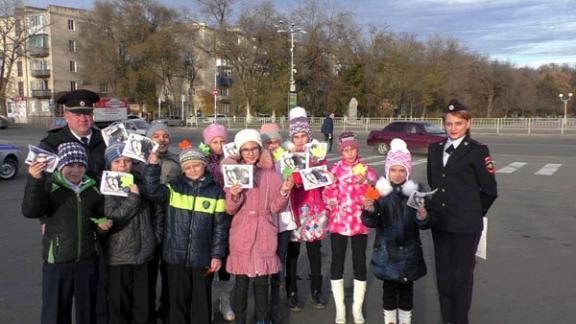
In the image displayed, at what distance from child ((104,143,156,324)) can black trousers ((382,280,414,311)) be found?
6.79 feet

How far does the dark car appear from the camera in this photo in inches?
774

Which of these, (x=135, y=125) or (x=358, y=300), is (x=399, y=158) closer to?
(x=358, y=300)

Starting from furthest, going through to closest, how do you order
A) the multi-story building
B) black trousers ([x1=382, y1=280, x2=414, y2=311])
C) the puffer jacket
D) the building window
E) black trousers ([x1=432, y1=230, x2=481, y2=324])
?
1. the building window
2. the multi-story building
3. black trousers ([x1=382, y1=280, x2=414, y2=311])
4. black trousers ([x1=432, y1=230, x2=481, y2=324])
5. the puffer jacket

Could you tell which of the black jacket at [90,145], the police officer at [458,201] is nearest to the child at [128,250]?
the black jacket at [90,145]

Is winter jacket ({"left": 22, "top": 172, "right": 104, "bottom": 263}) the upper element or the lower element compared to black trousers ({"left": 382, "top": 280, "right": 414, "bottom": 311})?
upper

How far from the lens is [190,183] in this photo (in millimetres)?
3863

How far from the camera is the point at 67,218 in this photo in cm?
341

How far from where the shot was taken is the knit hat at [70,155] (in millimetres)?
3359

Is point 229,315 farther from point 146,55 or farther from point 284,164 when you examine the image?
point 146,55

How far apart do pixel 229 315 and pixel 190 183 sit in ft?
4.94

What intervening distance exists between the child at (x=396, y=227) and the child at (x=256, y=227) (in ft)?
2.58

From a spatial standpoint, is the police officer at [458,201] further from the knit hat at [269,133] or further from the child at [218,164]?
the child at [218,164]

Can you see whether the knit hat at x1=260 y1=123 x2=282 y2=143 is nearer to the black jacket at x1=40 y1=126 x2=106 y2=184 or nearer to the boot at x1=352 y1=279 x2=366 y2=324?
the black jacket at x1=40 y1=126 x2=106 y2=184

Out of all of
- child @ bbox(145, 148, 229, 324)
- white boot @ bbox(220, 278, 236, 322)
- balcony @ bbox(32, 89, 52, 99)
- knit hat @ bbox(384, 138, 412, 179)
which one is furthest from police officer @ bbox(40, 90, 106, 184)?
balcony @ bbox(32, 89, 52, 99)
